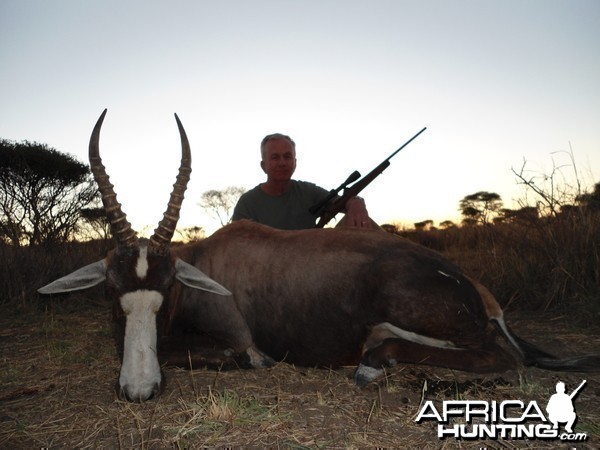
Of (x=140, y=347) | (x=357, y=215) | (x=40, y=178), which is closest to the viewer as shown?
(x=140, y=347)

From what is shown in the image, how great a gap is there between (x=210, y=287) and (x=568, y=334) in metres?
3.17

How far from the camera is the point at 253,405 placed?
2.65 m

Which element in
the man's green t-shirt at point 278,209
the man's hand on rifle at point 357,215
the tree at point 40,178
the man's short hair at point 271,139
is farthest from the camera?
the tree at point 40,178

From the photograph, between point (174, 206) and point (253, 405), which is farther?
point (174, 206)

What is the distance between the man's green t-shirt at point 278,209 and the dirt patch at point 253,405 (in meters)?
2.68

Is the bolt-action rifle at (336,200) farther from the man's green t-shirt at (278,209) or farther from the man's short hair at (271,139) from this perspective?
the man's short hair at (271,139)

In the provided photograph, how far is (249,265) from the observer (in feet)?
12.2

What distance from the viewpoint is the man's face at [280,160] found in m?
6.29

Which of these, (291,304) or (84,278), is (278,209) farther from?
(84,278)

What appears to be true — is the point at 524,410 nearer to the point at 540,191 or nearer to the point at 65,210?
the point at 540,191

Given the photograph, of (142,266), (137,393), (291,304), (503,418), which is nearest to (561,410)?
(503,418)

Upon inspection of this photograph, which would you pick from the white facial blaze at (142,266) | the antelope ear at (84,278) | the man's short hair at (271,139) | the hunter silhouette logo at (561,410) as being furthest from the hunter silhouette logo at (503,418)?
the man's short hair at (271,139)

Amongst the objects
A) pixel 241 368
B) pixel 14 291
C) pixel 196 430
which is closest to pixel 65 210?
pixel 14 291

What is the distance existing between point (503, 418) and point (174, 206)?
2.42m
